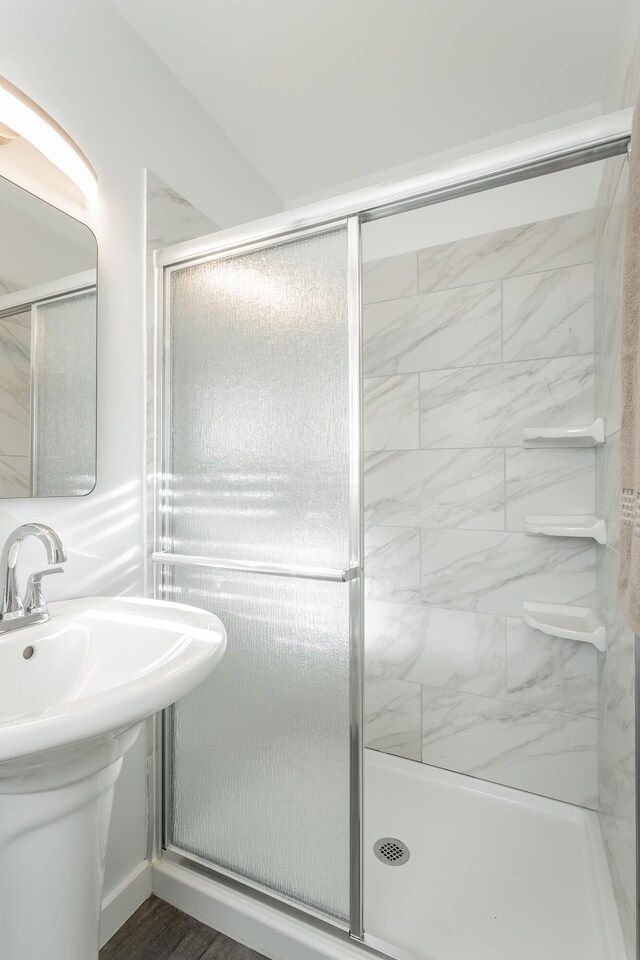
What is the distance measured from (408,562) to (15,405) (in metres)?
1.57

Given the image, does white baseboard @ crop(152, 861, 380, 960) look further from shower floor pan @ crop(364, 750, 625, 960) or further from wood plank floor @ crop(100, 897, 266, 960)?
shower floor pan @ crop(364, 750, 625, 960)

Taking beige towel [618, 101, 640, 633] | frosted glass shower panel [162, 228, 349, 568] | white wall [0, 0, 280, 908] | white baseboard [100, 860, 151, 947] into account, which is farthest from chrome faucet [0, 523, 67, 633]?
beige towel [618, 101, 640, 633]

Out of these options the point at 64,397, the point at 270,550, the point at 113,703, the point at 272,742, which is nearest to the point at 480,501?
the point at 270,550

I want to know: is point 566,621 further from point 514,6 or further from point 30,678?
point 514,6

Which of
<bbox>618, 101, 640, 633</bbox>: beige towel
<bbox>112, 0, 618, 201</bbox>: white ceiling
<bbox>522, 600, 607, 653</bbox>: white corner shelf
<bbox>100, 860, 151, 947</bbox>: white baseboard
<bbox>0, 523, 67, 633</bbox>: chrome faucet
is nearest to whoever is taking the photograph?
<bbox>618, 101, 640, 633</bbox>: beige towel

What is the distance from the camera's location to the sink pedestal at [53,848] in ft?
2.74

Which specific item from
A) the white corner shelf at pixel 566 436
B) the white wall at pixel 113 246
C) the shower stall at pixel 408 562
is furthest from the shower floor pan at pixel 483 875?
the white corner shelf at pixel 566 436

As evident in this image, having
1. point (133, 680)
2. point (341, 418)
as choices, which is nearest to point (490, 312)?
point (341, 418)

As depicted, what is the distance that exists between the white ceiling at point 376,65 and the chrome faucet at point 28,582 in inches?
58.6

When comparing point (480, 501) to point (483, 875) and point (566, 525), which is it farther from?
point (483, 875)

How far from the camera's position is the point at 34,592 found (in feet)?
3.65

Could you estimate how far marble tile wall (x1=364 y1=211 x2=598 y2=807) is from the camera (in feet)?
6.17

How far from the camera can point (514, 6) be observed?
142cm

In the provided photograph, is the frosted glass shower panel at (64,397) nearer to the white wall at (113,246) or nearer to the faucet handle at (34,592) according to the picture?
the white wall at (113,246)
